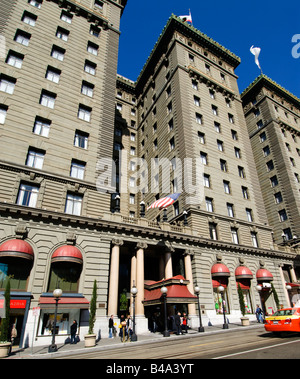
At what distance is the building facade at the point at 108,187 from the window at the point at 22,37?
0.45ft

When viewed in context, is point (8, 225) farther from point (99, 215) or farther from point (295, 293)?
point (295, 293)

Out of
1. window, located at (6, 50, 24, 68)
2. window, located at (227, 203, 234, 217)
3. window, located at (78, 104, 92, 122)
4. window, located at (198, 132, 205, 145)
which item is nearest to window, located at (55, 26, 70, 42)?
window, located at (6, 50, 24, 68)

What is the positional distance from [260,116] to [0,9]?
2103 inches

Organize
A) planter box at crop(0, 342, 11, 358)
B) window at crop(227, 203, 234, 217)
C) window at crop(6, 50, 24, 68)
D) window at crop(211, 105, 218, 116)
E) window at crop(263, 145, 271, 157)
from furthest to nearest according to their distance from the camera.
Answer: window at crop(263, 145, 271, 157) → window at crop(211, 105, 218, 116) → window at crop(227, 203, 234, 217) → window at crop(6, 50, 24, 68) → planter box at crop(0, 342, 11, 358)

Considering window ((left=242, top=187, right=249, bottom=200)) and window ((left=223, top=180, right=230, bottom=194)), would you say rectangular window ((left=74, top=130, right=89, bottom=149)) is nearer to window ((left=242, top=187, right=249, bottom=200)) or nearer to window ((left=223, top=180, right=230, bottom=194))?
window ((left=223, top=180, right=230, bottom=194))

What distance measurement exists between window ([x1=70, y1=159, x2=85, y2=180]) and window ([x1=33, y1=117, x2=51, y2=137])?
4.32m

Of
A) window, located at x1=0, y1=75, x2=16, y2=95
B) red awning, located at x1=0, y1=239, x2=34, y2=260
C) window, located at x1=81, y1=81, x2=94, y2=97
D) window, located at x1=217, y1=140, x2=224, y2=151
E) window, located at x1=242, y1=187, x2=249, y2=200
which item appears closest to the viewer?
red awning, located at x1=0, y1=239, x2=34, y2=260

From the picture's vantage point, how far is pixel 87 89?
3338cm

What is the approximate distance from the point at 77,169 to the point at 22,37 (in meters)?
18.8

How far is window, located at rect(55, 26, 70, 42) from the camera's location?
3441 cm

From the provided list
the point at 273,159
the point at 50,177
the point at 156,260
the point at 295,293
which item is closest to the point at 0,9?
the point at 50,177

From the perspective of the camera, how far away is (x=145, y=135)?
52.4m

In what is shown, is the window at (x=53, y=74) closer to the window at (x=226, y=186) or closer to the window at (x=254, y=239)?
the window at (x=226, y=186)

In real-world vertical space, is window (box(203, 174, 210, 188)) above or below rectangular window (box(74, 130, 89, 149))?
below
